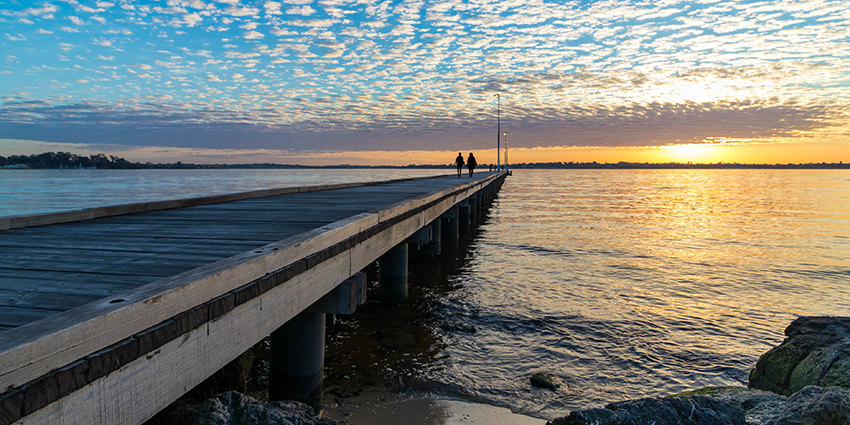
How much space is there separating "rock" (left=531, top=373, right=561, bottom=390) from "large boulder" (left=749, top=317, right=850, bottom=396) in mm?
2255

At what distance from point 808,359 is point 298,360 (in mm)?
5376

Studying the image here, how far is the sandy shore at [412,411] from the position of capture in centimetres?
544

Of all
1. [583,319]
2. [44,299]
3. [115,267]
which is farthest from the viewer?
[583,319]

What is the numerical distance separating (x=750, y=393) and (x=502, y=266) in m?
9.64

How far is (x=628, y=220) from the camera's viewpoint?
27.8m

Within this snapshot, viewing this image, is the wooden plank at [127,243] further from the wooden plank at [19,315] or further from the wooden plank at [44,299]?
the wooden plank at [19,315]

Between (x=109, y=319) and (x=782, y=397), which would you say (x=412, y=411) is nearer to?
(x=782, y=397)

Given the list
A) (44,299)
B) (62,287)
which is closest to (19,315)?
(44,299)

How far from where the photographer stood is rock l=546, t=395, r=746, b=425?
3.65m

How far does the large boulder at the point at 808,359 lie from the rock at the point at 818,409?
3.95 feet

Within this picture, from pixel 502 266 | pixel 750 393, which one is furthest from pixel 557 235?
pixel 750 393

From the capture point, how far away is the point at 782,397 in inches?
185

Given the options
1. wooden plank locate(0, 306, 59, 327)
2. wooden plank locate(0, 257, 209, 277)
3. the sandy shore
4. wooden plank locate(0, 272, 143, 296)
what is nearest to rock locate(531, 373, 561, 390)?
the sandy shore

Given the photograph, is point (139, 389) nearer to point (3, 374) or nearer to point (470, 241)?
point (3, 374)
